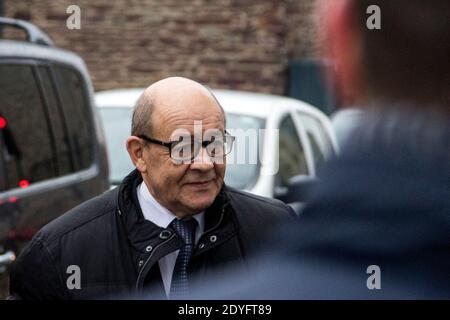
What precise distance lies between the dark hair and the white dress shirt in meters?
1.53

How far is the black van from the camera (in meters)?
4.36

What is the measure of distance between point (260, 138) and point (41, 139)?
211cm

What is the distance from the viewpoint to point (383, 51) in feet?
3.60

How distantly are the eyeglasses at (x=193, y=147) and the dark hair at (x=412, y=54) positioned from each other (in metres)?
1.59

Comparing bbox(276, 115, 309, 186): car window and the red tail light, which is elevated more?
the red tail light

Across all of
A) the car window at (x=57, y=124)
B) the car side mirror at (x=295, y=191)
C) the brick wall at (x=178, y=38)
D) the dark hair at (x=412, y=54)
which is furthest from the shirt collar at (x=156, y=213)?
the brick wall at (x=178, y=38)

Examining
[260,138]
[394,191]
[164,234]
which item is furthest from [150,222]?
[260,138]

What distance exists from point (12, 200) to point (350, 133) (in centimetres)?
338

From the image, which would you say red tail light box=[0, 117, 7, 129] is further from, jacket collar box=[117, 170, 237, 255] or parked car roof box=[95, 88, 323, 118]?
parked car roof box=[95, 88, 323, 118]

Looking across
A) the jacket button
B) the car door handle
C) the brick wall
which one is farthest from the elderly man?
the brick wall

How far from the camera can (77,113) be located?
5.29 m

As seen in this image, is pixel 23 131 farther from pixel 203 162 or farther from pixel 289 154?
pixel 289 154

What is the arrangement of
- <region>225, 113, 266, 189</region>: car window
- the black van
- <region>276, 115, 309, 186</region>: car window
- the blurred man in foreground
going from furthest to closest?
<region>276, 115, 309, 186</region>: car window → <region>225, 113, 266, 189</region>: car window → the black van → the blurred man in foreground

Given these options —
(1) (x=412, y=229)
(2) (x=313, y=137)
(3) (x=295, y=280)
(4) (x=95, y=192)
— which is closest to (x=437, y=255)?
(1) (x=412, y=229)
